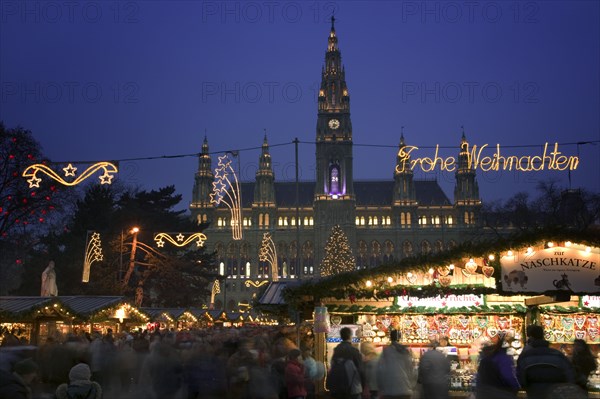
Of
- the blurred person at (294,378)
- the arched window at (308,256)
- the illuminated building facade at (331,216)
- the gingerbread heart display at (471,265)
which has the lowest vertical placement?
the blurred person at (294,378)

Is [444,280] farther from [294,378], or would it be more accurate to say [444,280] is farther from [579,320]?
[294,378]

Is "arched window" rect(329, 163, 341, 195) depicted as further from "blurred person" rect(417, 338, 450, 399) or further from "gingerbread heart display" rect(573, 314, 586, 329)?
"blurred person" rect(417, 338, 450, 399)

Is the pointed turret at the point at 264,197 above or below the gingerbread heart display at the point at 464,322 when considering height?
above

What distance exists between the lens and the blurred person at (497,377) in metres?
8.98

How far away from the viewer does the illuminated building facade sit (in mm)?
107500

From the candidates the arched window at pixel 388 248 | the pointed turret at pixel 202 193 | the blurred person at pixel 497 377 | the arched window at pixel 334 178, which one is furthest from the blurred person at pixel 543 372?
the pointed turret at pixel 202 193

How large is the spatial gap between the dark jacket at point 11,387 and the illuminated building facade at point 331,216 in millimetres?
98690

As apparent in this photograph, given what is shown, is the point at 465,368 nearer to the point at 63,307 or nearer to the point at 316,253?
the point at 63,307

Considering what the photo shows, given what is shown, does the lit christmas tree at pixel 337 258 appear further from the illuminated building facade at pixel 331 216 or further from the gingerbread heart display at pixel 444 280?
the gingerbread heart display at pixel 444 280

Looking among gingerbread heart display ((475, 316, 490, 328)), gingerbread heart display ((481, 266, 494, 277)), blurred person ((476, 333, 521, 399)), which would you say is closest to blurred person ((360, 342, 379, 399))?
blurred person ((476, 333, 521, 399))

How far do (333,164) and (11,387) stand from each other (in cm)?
10266

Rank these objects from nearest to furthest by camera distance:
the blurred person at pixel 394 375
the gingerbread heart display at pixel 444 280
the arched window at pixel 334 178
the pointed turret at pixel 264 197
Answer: the blurred person at pixel 394 375 < the gingerbread heart display at pixel 444 280 < the arched window at pixel 334 178 < the pointed turret at pixel 264 197

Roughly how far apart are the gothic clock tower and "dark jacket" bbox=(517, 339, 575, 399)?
97932 mm

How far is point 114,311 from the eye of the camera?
2445cm
